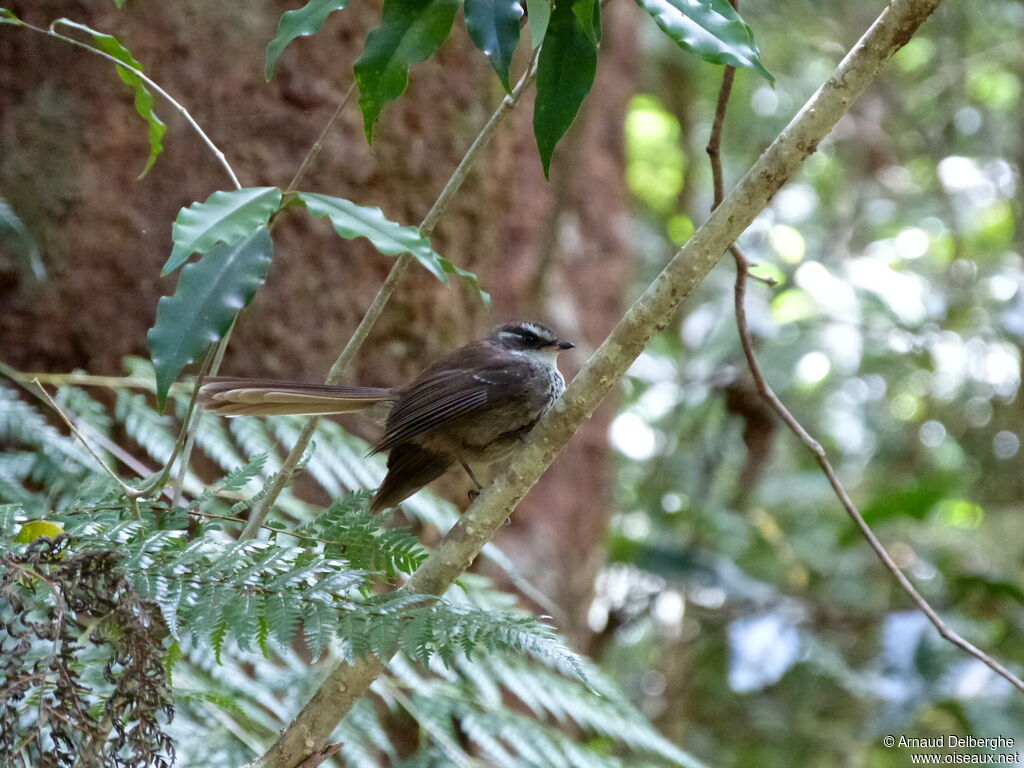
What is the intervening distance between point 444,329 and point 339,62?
1.09 meters

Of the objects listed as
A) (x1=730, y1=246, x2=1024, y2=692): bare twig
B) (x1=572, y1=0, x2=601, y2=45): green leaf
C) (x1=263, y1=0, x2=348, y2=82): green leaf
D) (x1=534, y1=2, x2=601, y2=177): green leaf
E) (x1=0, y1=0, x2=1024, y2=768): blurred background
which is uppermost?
(x1=572, y1=0, x2=601, y2=45): green leaf

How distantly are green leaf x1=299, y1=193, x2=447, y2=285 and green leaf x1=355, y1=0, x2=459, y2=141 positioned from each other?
20cm

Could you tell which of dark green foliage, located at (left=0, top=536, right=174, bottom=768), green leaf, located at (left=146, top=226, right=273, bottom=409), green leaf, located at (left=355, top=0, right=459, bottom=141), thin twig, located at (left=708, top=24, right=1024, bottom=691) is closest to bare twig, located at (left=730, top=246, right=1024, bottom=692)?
thin twig, located at (left=708, top=24, right=1024, bottom=691)

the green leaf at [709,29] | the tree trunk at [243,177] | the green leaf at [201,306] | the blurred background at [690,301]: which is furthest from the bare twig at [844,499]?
the blurred background at [690,301]

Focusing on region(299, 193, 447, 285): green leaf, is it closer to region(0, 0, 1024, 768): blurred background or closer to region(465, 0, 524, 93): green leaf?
region(465, 0, 524, 93): green leaf

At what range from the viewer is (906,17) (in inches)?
76.4

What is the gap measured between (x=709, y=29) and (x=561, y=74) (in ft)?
0.88

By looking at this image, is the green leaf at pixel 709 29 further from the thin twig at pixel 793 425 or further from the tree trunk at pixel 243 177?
the tree trunk at pixel 243 177

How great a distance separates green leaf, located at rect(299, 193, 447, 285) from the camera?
5.49ft

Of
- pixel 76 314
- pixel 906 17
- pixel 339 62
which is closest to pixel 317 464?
pixel 76 314

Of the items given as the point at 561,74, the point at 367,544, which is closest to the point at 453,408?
the point at 367,544

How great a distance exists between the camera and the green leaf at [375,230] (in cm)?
167

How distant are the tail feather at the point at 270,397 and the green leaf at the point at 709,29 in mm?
1088

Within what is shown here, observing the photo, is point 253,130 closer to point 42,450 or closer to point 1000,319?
point 42,450
